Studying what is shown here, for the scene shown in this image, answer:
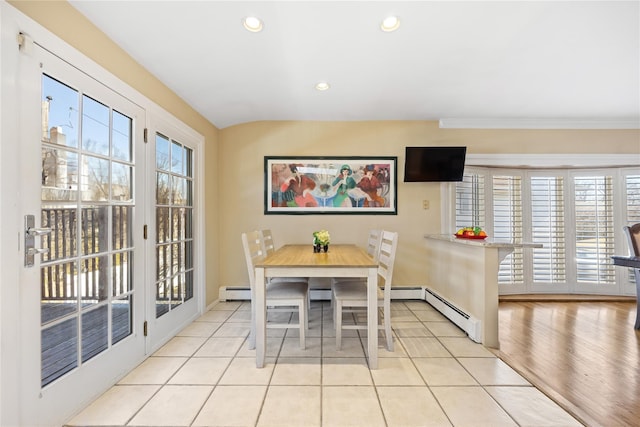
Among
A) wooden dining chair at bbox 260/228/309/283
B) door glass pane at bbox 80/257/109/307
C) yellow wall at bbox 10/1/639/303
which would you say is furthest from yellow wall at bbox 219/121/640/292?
door glass pane at bbox 80/257/109/307

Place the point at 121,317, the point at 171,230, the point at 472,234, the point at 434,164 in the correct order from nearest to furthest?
the point at 121,317 → the point at 171,230 → the point at 472,234 → the point at 434,164

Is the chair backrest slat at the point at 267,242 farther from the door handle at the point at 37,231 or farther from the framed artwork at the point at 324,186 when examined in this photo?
the door handle at the point at 37,231

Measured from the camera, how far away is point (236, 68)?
2.42m

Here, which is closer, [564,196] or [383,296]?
[383,296]

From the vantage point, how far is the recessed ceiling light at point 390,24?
6.10ft

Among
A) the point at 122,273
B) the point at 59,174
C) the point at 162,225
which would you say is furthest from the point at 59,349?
the point at 162,225

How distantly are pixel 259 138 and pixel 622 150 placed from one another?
183 inches

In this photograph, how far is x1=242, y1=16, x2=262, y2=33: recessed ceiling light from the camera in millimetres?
1859

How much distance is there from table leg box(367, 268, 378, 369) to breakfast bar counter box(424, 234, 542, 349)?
41.7 inches

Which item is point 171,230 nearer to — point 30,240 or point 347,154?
point 30,240

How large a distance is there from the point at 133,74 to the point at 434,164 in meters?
3.13

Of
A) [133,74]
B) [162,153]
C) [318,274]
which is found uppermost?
[133,74]

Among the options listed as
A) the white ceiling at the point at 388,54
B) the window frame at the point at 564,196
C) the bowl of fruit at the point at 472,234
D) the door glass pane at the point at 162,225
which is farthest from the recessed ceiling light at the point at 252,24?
the window frame at the point at 564,196

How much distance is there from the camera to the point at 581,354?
2.30 meters
